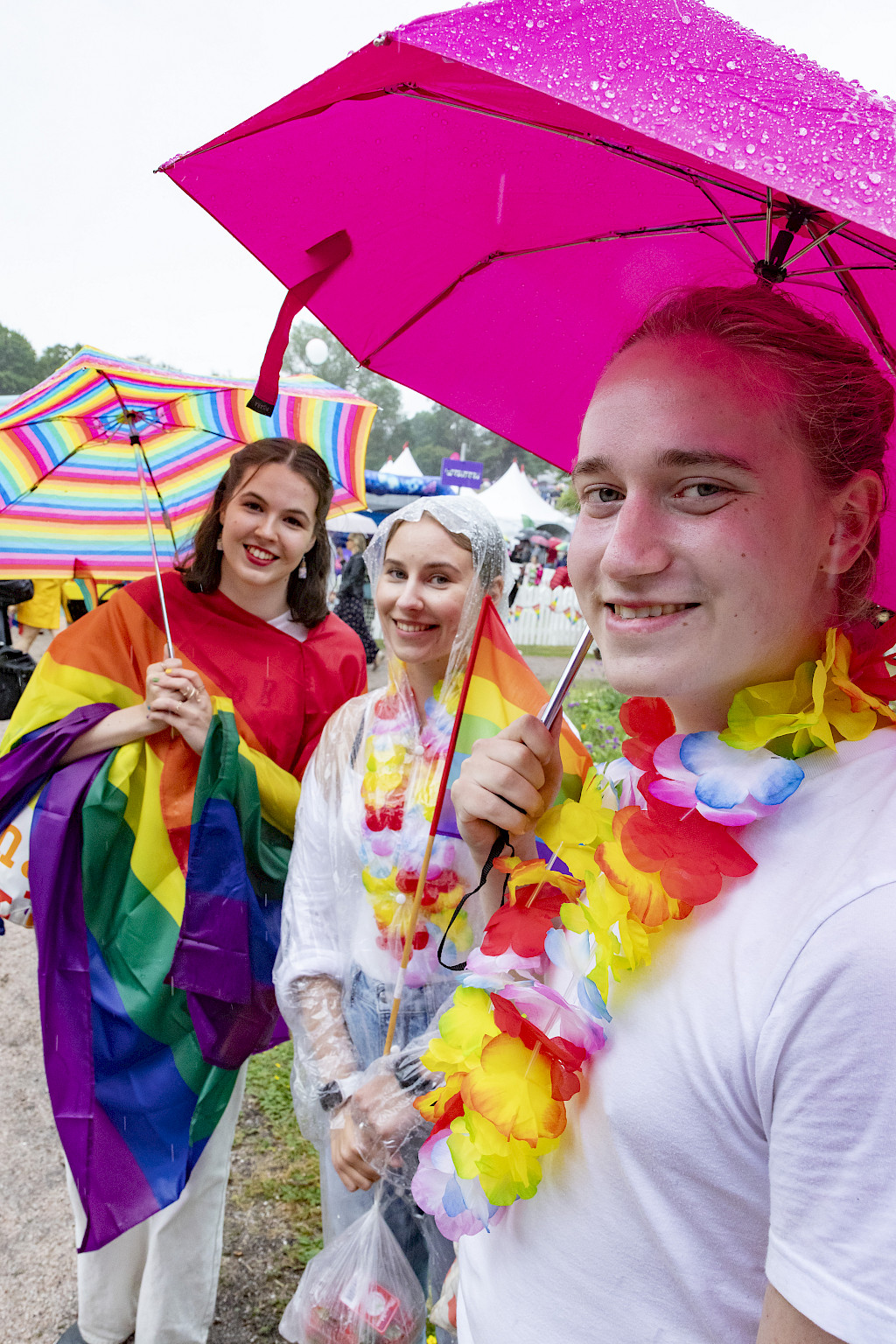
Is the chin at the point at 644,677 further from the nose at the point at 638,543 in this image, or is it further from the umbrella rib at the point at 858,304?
the umbrella rib at the point at 858,304

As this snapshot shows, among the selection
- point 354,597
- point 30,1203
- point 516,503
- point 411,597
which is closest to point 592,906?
point 411,597

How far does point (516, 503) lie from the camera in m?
21.4

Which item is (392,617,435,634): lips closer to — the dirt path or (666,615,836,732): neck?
(666,615,836,732): neck

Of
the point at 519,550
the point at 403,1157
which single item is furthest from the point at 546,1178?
the point at 519,550

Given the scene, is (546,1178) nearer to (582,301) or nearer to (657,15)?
(657,15)

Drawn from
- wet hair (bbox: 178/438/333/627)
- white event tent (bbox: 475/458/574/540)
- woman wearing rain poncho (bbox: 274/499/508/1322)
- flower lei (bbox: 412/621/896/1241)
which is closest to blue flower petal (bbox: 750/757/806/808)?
flower lei (bbox: 412/621/896/1241)

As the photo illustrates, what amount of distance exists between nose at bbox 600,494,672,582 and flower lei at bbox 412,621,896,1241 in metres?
0.20

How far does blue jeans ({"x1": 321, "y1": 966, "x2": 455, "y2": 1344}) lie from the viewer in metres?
1.72

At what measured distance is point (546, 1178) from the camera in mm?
966

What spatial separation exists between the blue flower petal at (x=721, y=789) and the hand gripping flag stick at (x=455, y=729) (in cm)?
35

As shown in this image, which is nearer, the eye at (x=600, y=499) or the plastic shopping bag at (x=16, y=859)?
the eye at (x=600, y=499)

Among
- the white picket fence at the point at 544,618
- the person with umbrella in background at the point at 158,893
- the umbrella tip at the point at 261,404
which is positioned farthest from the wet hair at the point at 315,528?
the white picket fence at the point at 544,618

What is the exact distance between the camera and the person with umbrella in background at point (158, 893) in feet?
6.76

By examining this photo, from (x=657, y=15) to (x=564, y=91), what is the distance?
0.16 m
